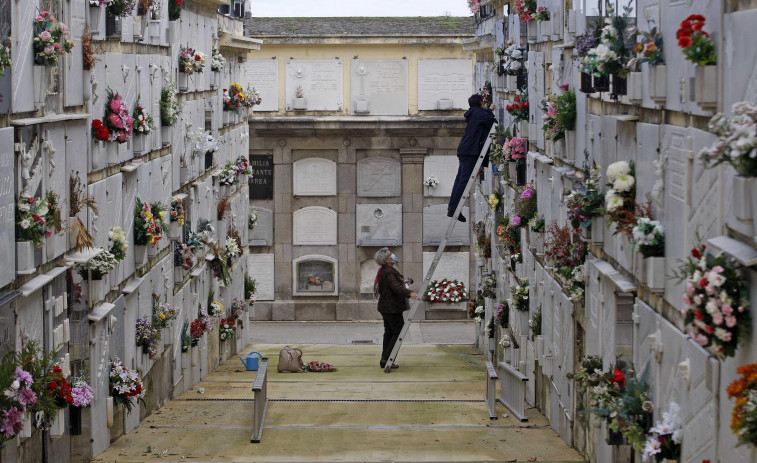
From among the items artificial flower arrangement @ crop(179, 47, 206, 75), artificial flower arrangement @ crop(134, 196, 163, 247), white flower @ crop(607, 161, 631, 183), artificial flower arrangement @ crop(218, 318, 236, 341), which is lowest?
artificial flower arrangement @ crop(218, 318, 236, 341)

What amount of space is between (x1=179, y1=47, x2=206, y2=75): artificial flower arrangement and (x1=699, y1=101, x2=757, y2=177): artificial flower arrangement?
12.6 meters

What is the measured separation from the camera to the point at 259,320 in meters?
31.3

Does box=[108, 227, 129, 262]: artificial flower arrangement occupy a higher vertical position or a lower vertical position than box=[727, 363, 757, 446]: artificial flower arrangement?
higher

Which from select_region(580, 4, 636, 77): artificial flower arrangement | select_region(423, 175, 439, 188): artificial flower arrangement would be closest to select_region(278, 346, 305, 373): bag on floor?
select_region(580, 4, 636, 77): artificial flower arrangement

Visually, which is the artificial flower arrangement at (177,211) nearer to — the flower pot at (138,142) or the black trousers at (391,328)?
the flower pot at (138,142)

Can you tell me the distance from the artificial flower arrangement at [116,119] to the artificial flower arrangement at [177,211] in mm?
3465

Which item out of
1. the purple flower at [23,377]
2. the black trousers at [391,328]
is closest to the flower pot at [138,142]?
the purple flower at [23,377]

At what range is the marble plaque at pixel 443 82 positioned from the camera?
1225 inches

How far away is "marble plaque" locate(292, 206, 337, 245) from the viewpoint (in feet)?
103

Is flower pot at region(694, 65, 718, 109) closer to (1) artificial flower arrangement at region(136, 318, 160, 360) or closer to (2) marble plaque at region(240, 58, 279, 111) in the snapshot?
(1) artificial flower arrangement at region(136, 318, 160, 360)

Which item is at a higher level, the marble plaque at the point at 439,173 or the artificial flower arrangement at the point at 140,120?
the artificial flower arrangement at the point at 140,120

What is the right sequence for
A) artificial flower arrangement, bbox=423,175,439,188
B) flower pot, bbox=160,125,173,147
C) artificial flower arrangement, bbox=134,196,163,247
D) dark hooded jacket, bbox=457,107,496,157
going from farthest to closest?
artificial flower arrangement, bbox=423,175,439,188, dark hooded jacket, bbox=457,107,496,157, flower pot, bbox=160,125,173,147, artificial flower arrangement, bbox=134,196,163,247

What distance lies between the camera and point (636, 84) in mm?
9758

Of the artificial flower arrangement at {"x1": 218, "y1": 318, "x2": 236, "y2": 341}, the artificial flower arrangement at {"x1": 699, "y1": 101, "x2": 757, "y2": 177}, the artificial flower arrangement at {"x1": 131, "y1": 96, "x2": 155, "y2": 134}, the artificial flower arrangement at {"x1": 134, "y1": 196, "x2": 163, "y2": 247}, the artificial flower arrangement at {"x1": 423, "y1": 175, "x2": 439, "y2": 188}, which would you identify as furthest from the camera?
the artificial flower arrangement at {"x1": 423, "y1": 175, "x2": 439, "y2": 188}
